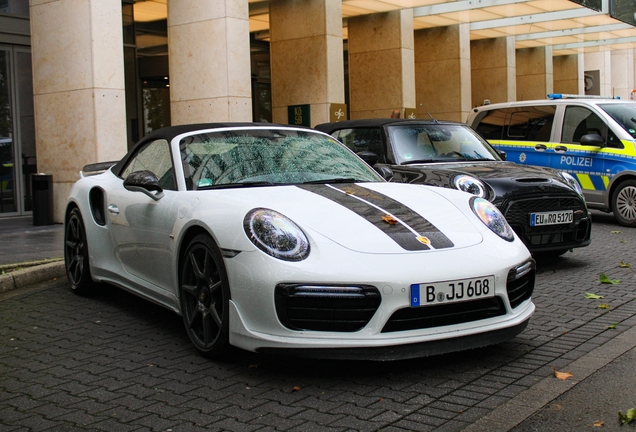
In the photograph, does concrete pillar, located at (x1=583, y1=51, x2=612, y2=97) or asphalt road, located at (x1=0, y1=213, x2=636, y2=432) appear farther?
concrete pillar, located at (x1=583, y1=51, x2=612, y2=97)

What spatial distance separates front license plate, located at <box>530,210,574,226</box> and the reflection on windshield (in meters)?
4.57

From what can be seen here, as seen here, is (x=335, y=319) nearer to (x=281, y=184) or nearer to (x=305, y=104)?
(x=281, y=184)

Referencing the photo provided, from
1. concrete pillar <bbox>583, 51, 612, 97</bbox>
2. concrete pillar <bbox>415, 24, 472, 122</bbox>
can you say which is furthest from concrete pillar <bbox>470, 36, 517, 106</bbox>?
concrete pillar <bbox>583, 51, 612, 97</bbox>

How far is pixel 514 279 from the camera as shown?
4.48 m

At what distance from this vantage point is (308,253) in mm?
4133

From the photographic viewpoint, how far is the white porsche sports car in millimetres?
4059

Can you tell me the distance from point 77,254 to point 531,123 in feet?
25.7

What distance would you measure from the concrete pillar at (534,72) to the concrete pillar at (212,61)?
19.0 m

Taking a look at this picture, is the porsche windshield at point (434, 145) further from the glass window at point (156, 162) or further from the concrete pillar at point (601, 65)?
the concrete pillar at point (601, 65)

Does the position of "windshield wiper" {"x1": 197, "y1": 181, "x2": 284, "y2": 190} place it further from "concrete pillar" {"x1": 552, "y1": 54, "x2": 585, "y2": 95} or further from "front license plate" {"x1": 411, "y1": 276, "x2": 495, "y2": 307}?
"concrete pillar" {"x1": 552, "y1": 54, "x2": 585, "y2": 95}

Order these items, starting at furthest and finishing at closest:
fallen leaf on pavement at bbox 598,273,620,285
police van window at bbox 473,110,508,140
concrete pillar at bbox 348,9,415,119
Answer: concrete pillar at bbox 348,9,415,119 → police van window at bbox 473,110,508,140 → fallen leaf on pavement at bbox 598,273,620,285

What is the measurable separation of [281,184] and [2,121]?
10.5 metres

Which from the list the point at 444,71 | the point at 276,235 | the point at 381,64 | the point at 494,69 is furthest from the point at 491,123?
the point at 494,69

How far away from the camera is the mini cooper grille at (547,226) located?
7.41 metres
